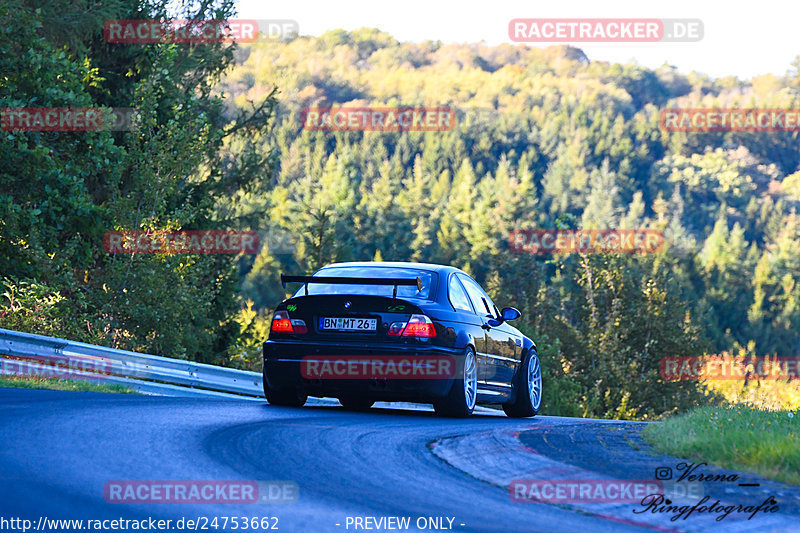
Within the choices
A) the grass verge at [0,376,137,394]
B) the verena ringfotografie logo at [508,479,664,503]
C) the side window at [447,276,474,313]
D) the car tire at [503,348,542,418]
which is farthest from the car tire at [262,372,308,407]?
the verena ringfotografie logo at [508,479,664,503]

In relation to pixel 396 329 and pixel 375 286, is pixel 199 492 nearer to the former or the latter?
pixel 396 329

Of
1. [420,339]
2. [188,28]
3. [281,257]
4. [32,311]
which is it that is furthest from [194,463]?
[281,257]

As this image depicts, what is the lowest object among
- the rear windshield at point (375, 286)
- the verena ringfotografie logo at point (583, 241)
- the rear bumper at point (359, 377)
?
the verena ringfotografie logo at point (583, 241)

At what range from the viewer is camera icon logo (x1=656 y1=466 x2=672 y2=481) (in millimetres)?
6209

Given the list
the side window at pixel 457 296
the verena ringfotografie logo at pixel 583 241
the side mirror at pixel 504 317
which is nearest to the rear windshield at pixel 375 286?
the side window at pixel 457 296

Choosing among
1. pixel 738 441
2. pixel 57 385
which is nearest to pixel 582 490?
pixel 738 441

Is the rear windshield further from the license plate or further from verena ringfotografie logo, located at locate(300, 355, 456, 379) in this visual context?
verena ringfotografie logo, located at locate(300, 355, 456, 379)

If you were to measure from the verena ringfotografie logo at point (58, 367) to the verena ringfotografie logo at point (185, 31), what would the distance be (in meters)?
12.3

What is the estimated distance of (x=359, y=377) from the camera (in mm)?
10383

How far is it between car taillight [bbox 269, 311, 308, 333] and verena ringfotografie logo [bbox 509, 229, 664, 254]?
40.0 metres

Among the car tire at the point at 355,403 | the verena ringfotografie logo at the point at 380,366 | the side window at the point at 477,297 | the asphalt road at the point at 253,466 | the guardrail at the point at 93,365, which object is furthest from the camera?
the car tire at the point at 355,403

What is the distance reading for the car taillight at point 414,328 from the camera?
10.4m

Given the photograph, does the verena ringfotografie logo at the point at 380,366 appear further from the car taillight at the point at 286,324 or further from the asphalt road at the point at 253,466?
the asphalt road at the point at 253,466

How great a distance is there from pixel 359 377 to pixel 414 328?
0.71 metres
